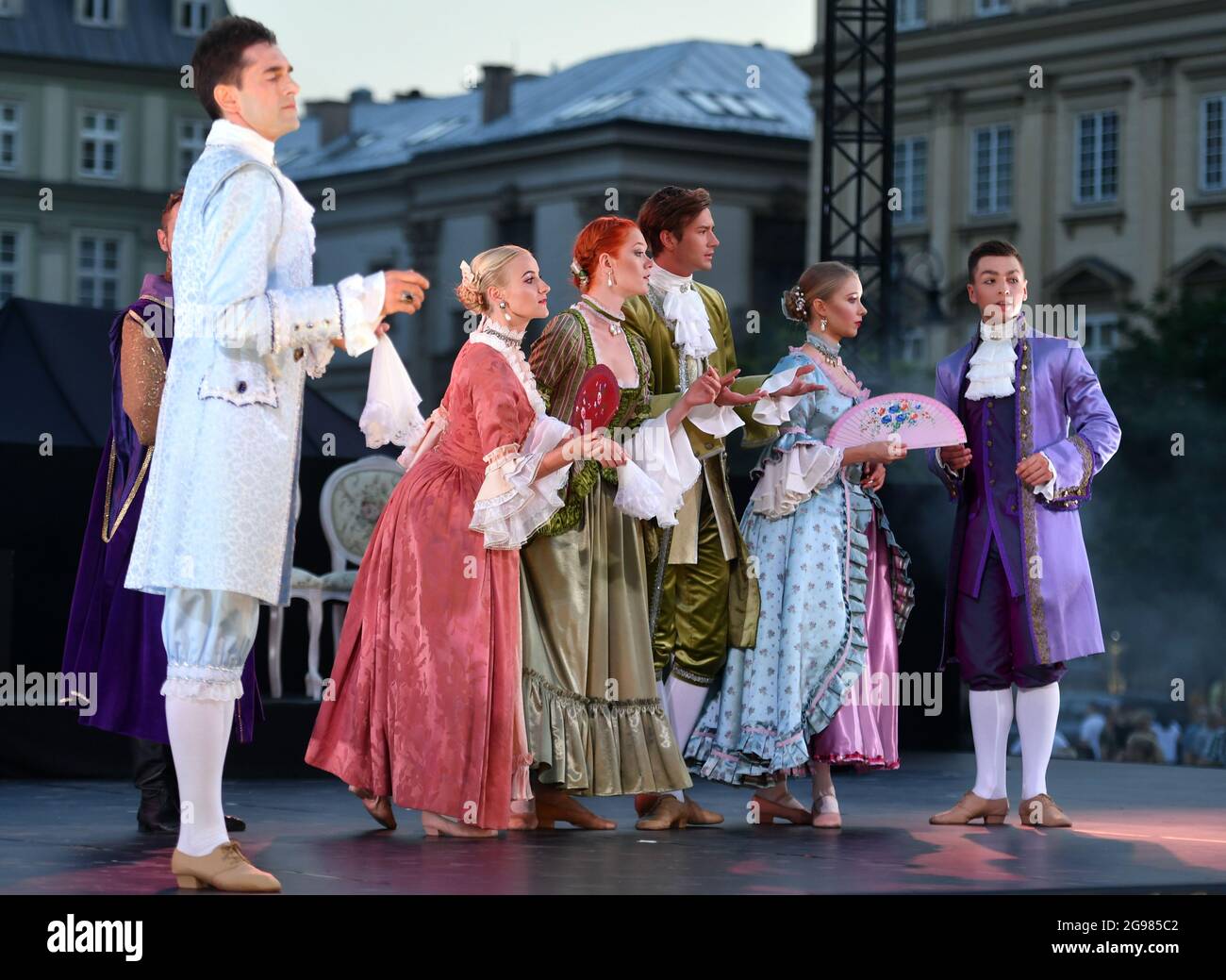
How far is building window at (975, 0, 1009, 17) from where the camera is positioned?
3588cm

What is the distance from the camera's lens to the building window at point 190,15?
44531 millimetres

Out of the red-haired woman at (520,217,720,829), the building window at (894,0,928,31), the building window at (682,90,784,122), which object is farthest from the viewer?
the building window at (682,90,784,122)

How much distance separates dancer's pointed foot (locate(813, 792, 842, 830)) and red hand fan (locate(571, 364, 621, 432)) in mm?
1322

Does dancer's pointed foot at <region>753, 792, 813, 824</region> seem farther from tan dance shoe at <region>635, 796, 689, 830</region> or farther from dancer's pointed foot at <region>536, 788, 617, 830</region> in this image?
dancer's pointed foot at <region>536, 788, 617, 830</region>

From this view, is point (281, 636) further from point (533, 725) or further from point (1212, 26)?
point (1212, 26)

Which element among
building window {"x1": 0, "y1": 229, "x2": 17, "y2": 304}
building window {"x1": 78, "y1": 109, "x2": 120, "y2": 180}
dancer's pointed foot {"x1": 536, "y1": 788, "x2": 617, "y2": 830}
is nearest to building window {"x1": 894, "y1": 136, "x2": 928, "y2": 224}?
building window {"x1": 78, "y1": 109, "x2": 120, "y2": 180}

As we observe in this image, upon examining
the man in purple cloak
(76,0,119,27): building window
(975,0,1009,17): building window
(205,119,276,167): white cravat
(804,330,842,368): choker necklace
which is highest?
(76,0,119,27): building window

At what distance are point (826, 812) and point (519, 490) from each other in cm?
140

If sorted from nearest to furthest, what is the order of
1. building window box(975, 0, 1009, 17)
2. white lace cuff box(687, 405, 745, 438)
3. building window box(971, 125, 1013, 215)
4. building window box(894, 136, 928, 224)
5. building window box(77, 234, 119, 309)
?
white lace cuff box(687, 405, 745, 438), building window box(971, 125, 1013, 215), building window box(975, 0, 1009, 17), building window box(894, 136, 928, 224), building window box(77, 234, 119, 309)

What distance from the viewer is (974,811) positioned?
618cm

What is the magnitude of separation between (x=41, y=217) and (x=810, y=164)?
15610mm

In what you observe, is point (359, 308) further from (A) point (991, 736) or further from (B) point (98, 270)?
(B) point (98, 270)

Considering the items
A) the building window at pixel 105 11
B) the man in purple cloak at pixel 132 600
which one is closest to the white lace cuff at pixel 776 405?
the man in purple cloak at pixel 132 600
